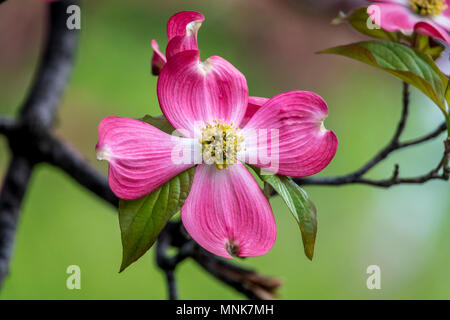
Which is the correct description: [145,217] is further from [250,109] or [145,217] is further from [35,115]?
[35,115]

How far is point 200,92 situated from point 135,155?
69mm

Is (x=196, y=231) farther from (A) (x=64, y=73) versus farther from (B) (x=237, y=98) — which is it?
(A) (x=64, y=73)

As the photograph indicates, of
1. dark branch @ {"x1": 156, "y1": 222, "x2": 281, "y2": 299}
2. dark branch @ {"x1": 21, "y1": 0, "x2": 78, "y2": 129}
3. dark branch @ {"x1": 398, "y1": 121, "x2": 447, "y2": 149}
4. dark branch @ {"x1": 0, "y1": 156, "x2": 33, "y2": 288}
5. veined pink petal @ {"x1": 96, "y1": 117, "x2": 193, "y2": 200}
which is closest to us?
veined pink petal @ {"x1": 96, "y1": 117, "x2": 193, "y2": 200}

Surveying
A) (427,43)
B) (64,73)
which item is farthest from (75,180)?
(427,43)

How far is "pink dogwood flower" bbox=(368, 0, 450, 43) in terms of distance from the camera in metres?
0.38

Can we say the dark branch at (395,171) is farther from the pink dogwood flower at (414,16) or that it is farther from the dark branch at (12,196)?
the dark branch at (12,196)

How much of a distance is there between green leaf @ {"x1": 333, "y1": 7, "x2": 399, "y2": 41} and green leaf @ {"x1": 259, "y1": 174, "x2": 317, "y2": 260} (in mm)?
166

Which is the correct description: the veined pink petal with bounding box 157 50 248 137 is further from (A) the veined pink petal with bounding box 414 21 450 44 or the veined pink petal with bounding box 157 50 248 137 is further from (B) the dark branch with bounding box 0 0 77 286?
(B) the dark branch with bounding box 0 0 77 286

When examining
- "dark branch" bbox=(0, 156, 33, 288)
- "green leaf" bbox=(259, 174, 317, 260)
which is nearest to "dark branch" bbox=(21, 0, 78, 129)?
"dark branch" bbox=(0, 156, 33, 288)

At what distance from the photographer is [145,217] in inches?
13.5
